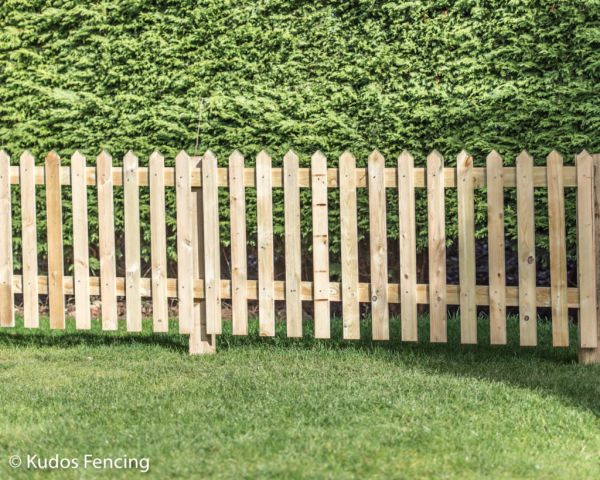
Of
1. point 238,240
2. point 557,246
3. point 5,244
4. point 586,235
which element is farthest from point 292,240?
point 5,244

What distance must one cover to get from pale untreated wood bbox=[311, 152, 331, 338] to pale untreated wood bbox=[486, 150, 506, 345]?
1.08 meters

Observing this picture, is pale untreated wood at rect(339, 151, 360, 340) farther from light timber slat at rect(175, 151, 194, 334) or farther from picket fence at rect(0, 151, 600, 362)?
light timber slat at rect(175, 151, 194, 334)

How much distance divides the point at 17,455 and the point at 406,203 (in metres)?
3.20

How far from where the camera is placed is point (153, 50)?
9133 mm

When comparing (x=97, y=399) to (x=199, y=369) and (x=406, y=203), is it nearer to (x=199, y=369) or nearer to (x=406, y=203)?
(x=199, y=369)

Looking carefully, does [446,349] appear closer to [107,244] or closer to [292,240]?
[292,240]

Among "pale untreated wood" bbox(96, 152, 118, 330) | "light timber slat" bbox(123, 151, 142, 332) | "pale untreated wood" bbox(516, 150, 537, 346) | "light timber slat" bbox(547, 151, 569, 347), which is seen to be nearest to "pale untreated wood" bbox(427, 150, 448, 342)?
"pale untreated wood" bbox(516, 150, 537, 346)

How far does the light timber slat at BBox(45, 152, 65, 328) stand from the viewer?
306 inches

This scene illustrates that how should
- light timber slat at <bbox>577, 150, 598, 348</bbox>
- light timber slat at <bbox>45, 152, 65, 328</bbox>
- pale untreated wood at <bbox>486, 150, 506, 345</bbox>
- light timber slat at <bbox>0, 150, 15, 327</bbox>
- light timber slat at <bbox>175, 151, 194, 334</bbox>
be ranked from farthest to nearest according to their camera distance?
1. light timber slat at <bbox>0, 150, 15, 327</bbox>
2. light timber slat at <bbox>45, 152, 65, 328</bbox>
3. light timber slat at <bbox>175, 151, 194, 334</bbox>
4. pale untreated wood at <bbox>486, 150, 506, 345</bbox>
5. light timber slat at <bbox>577, 150, 598, 348</bbox>

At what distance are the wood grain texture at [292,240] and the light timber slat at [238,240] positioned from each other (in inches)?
11.9

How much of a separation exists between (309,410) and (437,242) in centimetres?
192

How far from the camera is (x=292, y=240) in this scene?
726cm

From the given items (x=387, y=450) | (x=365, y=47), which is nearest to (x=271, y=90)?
(x=365, y=47)

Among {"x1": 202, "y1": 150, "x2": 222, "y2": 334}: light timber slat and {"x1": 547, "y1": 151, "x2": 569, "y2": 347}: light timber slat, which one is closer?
{"x1": 547, "y1": 151, "x2": 569, "y2": 347}: light timber slat
